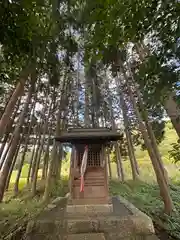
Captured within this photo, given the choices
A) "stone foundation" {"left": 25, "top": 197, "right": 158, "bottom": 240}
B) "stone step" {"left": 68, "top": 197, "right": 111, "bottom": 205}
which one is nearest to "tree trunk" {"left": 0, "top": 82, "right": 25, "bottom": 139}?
"stone foundation" {"left": 25, "top": 197, "right": 158, "bottom": 240}

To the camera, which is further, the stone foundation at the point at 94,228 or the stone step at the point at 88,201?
the stone step at the point at 88,201

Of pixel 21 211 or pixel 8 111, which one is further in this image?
pixel 21 211

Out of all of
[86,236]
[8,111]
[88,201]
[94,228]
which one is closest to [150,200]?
[88,201]

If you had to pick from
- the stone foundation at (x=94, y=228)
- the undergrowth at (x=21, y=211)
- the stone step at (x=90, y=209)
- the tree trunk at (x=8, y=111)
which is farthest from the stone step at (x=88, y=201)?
the tree trunk at (x=8, y=111)

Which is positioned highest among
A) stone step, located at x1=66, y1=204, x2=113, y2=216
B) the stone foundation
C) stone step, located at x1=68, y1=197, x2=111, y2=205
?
stone step, located at x1=68, y1=197, x2=111, y2=205

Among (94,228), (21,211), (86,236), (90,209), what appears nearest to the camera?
(86,236)

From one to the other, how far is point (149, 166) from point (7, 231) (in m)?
13.5

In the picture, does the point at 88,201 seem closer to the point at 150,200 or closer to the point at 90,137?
the point at 90,137

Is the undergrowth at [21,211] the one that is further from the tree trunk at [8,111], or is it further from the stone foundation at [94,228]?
the tree trunk at [8,111]

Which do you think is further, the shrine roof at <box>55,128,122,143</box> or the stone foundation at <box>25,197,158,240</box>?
the shrine roof at <box>55,128,122,143</box>

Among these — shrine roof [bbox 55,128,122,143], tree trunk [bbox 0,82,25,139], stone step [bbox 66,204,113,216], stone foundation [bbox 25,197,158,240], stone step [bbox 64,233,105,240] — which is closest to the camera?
stone step [bbox 64,233,105,240]

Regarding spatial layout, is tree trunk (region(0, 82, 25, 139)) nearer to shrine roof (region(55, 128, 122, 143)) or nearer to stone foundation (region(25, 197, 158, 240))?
shrine roof (region(55, 128, 122, 143))

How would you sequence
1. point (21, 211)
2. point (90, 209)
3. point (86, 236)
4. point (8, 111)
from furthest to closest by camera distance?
point (21, 211)
point (90, 209)
point (8, 111)
point (86, 236)

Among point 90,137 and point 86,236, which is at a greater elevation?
point 90,137
